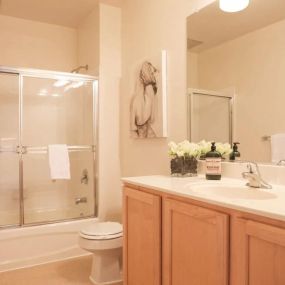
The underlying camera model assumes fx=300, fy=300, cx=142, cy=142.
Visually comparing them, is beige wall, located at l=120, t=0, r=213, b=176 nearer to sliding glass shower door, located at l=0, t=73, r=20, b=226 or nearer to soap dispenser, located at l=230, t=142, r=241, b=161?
soap dispenser, located at l=230, t=142, r=241, b=161

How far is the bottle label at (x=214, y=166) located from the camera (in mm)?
1837

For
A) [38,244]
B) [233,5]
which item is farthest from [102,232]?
[233,5]

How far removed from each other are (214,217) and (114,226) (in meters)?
1.32

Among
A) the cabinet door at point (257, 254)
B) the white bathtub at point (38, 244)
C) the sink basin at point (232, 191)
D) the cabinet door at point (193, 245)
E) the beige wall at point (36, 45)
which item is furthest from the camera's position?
the beige wall at point (36, 45)

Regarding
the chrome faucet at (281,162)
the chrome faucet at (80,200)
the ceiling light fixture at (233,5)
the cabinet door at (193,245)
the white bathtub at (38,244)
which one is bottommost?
the white bathtub at (38,244)

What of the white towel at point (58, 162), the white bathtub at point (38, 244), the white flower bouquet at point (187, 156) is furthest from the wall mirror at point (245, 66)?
the white bathtub at point (38, 244)

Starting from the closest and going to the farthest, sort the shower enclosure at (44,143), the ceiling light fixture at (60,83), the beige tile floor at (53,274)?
1. the beige tile floor at (53,274)
2. the shower enclosure at (44,143)
3. the ceiling light fixture at (60,83)

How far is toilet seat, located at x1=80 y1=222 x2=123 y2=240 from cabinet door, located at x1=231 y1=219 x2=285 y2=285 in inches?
47.9

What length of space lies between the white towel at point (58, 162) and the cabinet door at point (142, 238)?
3.71 feet

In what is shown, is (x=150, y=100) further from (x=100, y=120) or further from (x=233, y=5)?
(x=233, y=5)

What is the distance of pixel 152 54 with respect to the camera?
2.50 metres

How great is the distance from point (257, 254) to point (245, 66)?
120 centimetres

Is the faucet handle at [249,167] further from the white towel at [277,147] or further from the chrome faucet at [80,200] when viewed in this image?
the chrome faucet at [80,200]

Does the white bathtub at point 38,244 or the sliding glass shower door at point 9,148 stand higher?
the sliding glass shower door at point 9,148
